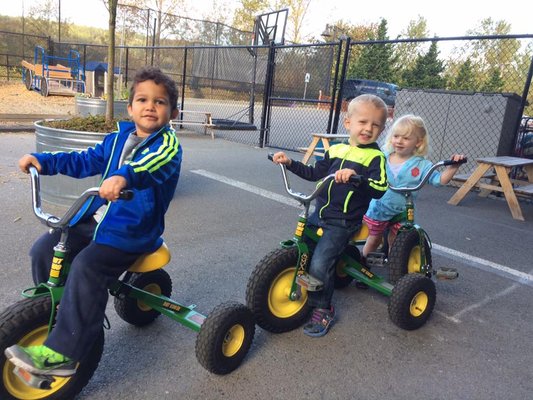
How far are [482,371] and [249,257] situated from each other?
1.96m

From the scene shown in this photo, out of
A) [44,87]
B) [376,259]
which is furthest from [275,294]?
[44,87]

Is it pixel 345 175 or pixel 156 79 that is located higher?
pixel 156 79

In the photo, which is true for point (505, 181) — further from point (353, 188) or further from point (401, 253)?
point (353, 188)

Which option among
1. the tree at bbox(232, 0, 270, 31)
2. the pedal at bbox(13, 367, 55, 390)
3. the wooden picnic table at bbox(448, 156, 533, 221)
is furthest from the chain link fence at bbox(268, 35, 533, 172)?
the tree at bbox(232, 0, 270, 31)

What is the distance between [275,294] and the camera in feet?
8.63

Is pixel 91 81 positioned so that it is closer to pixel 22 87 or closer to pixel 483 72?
pixel 22 87

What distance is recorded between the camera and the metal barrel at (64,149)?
4.48 m

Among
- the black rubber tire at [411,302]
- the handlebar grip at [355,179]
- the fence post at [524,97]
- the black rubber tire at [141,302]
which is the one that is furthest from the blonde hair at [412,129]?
the fence post at [524,97]

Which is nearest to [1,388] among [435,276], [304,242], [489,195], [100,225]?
[100,225]

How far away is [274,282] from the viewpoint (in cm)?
260

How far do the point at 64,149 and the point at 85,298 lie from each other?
312 centimetres

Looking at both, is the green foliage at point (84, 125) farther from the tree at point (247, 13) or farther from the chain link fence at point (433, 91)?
the tree at point (247, 13)

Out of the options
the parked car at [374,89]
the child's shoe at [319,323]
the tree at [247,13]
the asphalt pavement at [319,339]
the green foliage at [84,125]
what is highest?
the tree at [247,13]

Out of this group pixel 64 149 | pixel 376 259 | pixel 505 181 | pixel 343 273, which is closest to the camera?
pixel 376 259
